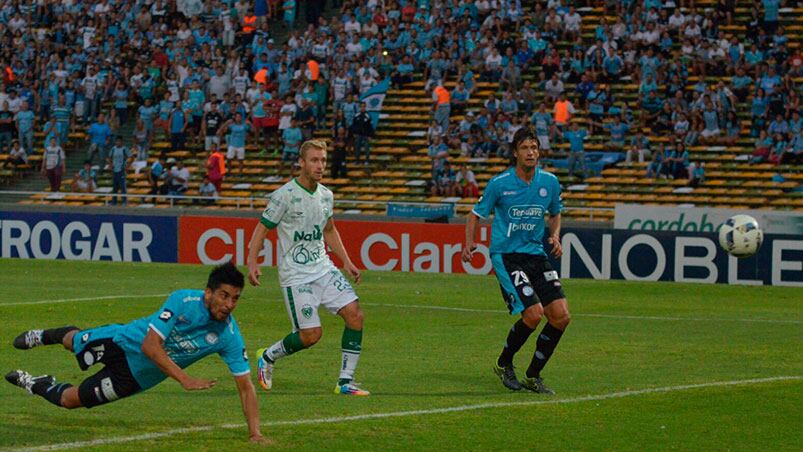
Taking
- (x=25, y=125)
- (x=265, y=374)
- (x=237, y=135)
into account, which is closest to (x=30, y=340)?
(x=265, y=374)

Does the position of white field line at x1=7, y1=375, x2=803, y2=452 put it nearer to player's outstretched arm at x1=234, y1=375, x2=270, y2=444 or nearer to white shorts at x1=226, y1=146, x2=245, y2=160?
player's outstretched arm at x1=234, y1=375, x2=270, y2=444

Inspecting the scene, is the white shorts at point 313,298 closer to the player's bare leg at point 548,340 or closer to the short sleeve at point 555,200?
→ the player's bare leg at point 548,340

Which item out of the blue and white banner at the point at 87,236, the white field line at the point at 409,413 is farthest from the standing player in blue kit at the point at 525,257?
the blue and white banner at the point at 87,236

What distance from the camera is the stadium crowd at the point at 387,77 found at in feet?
117

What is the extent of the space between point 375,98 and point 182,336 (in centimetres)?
2976

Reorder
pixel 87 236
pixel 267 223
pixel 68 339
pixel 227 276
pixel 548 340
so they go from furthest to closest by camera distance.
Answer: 1. pixel 87 236
2. pixel 548 340
3. pixel 267 223
4. pixel 68 339
5. pixel 227 276

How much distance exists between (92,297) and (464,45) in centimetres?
1938

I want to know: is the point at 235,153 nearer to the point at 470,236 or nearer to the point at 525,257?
the point at 470,236

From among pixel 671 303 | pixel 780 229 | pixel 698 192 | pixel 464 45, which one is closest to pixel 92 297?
pixel 671 303

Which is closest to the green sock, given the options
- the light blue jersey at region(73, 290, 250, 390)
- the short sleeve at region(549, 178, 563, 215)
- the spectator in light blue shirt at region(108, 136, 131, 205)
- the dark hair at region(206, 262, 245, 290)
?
the short sleeve at region(549, 178, 563, 215)

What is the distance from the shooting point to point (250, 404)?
957 cm

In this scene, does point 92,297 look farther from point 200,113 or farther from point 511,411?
point 200,113

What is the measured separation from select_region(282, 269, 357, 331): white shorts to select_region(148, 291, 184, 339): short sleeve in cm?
279

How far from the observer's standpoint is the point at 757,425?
11.1m
